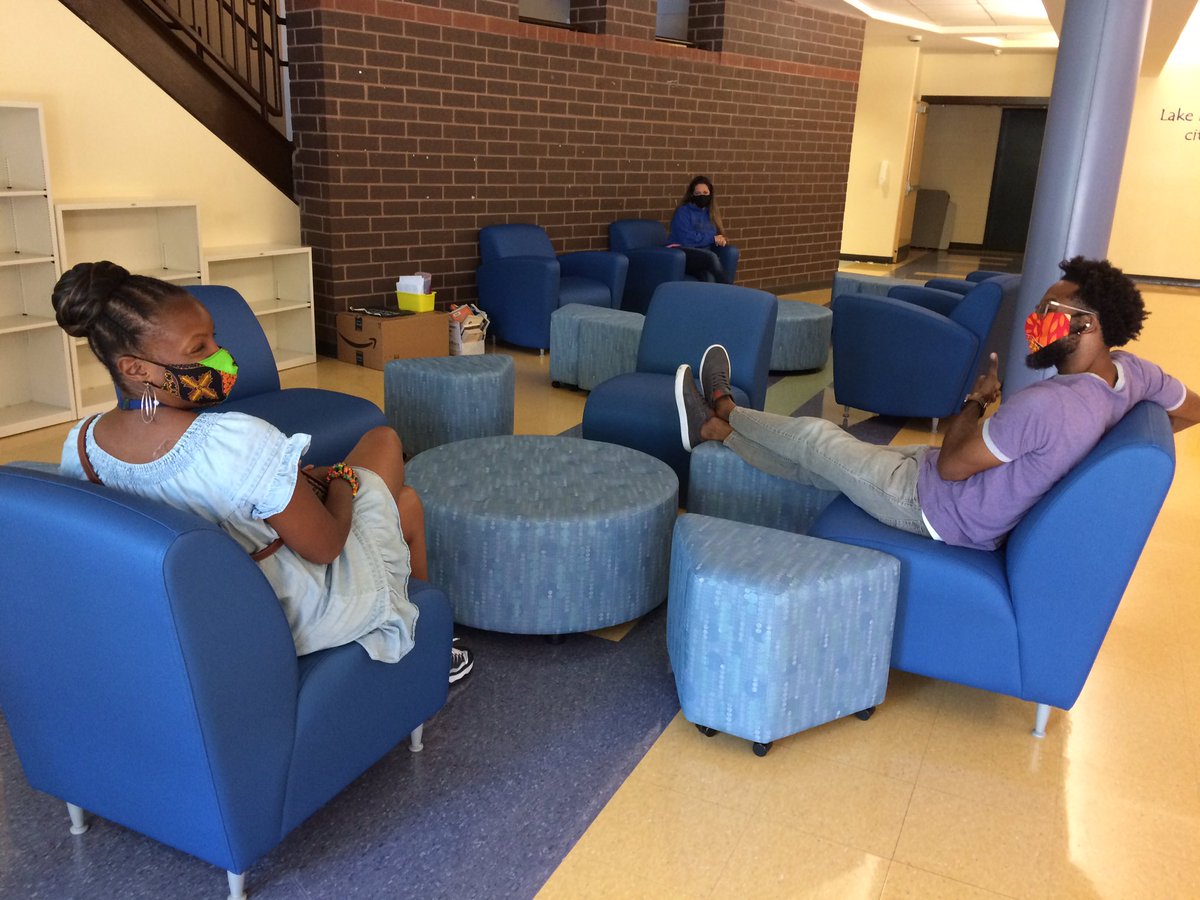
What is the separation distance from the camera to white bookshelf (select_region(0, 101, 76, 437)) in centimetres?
461

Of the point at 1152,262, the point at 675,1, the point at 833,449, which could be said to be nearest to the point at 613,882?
the point at 833,449

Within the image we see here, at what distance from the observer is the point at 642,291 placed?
7.98 meters

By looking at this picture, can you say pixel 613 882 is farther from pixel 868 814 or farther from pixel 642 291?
pixel 642 291

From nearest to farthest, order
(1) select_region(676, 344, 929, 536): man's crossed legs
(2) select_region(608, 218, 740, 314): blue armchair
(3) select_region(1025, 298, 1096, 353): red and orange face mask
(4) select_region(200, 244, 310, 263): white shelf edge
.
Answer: (3) select_region(1025, 298, 1096, 353): red and orange face mask < (1) select_region(676, 344, 929, 536): man's crossed legs < (4) select_region(200, 244, 310, 263): white shelf edge < (2) select_region(608, 218, 740, 314): blue armchair

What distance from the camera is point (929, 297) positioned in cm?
589

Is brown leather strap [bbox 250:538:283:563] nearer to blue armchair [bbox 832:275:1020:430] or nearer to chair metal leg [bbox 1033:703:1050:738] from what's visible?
chair metal leg [bbox 1033:703:1050:738]

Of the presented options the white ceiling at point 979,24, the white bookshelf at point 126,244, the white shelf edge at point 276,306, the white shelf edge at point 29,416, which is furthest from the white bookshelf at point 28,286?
the white ceiling at point 979,24

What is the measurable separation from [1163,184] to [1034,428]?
12247 mm

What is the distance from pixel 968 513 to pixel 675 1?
823 cm

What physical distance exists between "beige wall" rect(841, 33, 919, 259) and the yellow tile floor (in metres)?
11.6

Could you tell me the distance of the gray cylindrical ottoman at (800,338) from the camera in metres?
Answer: 6.48

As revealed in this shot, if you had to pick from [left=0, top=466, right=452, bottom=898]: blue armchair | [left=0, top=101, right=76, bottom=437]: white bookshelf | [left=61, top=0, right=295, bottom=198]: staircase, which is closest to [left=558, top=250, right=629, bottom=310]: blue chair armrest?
[left=61, top=0, right=295, bottom=198]: staircase

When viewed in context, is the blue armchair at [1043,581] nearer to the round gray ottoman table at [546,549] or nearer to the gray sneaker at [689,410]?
the round gray ottoman table at [546,549]

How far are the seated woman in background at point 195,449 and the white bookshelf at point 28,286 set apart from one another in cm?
327
